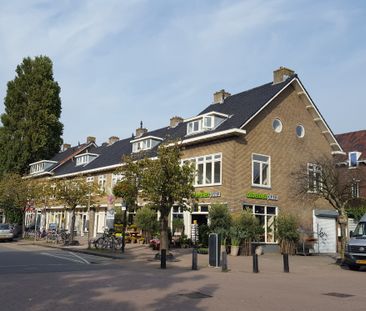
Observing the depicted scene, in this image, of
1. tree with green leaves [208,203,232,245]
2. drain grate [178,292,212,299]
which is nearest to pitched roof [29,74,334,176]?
tree with green leaves [208,203,232,245]

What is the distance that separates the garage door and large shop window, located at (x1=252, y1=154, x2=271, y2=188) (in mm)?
5794

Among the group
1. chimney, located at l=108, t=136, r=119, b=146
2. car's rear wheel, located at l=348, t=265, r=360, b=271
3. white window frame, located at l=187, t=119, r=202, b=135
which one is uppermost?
chimney, located at l=108, t=136, r=119, b=146

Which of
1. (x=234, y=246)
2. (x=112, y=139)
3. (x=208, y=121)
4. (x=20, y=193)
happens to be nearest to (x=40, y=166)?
(x=112, y=139)

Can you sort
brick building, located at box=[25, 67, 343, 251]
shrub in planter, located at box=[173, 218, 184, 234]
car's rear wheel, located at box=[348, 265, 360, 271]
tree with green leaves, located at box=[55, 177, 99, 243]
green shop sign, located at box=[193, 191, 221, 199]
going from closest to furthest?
car's rear wheel, located at box=[348, 265, 360, 271] → brick building, located at box=[25, 67, 343, 251] → green shop sign, located at box=[193, 191, 221, 199] → shrub in planter, located at box=[173, 218, 184, 234] → tree with green leaves, located at box=[55, 177, 99, 243]

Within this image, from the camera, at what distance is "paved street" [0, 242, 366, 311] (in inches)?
355

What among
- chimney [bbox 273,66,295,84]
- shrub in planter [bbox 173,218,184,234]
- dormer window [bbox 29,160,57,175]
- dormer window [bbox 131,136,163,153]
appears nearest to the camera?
shrub in planter [bbox 173,218,184,234]

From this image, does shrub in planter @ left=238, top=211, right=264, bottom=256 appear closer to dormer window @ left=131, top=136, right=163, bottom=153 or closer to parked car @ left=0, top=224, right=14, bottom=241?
dormer window @ left=131, top=136, right=163, bottom=153

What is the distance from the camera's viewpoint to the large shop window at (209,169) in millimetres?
27469

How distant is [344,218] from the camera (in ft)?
69.4

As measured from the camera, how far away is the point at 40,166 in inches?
2030

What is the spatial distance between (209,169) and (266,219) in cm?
471

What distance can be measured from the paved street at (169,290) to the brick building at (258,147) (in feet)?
33.9

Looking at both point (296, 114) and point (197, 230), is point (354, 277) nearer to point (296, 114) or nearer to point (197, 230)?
point (197, 230)

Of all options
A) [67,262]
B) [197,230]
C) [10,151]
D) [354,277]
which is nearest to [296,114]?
[197,230]
